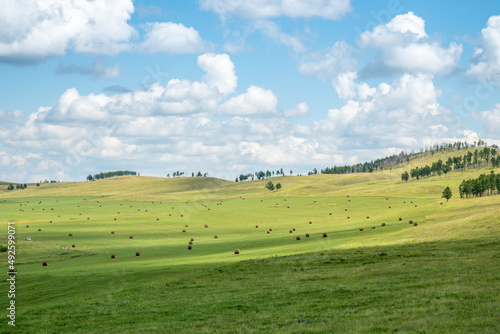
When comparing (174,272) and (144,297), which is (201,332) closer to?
(144,297)

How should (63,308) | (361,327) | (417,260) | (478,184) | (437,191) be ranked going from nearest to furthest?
(361,327)
(63,308)
(417,260)
(478,184)
(437,191)

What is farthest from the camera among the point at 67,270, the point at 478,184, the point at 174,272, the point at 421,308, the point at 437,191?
the point at 437,191

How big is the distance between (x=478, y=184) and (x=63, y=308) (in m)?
143

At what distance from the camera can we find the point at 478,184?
468ft

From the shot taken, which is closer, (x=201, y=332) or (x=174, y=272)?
(x=201, y=332)

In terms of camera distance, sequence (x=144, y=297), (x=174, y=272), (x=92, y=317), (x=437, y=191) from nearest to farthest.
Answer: (x=92, y=317)
(x=144, y=297)
(x=174, y=272)
(x=437, y=191)

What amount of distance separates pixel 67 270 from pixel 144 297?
65.6ft

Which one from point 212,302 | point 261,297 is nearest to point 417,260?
point 261,297

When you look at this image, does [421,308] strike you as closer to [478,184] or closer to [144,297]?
[144,297]

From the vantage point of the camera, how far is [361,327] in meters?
15.9

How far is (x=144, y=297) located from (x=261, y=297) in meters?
7.76

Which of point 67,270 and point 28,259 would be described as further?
point 28,259

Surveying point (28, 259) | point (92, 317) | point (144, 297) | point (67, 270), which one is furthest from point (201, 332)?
point (28, 259)

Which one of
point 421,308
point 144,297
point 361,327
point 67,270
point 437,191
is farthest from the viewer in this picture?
point 437,191
